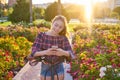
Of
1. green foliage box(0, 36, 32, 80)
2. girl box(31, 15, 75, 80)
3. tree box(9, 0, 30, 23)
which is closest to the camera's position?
girl box(31, 15, 75, 80)

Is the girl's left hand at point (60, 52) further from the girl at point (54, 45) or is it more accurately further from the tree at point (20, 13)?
the tree at point (20, 13)

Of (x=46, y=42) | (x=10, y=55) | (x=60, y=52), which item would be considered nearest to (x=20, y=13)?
(x=10, y=55)

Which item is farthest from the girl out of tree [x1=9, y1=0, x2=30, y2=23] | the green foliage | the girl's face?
tree [x1=9, y1=0, x2=30, y2=23]

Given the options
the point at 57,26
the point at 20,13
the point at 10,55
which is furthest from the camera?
the point at 20,13

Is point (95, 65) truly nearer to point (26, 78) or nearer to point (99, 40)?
point (26, 78)

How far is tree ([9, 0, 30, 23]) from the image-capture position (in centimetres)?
3203

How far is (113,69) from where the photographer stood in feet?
19.5

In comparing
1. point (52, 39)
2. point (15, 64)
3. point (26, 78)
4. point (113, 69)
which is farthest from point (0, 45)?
point (52, 39)

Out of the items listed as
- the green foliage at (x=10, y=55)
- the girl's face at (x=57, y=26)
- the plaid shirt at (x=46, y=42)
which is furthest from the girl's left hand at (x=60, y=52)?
the green foliage at (x=10, y=55)

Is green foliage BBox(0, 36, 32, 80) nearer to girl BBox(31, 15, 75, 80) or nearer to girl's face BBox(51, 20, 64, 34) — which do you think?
girl BBox(31, 15, 75, 80)

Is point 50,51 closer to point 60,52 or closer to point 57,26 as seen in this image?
point 60,52

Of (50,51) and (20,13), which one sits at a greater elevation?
(50,51)

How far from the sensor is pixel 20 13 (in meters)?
31.8

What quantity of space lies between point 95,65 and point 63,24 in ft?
10.0
